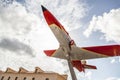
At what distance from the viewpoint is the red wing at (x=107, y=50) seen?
854 cm

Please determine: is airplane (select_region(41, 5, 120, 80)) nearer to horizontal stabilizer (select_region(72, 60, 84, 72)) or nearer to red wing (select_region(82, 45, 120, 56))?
red wing (select_region(82, 45, 120, 56))

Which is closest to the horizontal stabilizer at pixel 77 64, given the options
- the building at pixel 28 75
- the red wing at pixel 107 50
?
the red wing at pixel 107 50

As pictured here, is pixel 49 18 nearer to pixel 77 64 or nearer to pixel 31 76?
pixel 77 64

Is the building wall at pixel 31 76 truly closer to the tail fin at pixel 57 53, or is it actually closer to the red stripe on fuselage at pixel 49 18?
the tail fin at pixel 57 53

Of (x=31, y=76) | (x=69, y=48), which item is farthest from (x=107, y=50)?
(x=31, y=76)

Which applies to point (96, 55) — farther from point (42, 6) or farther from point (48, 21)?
point (42, 6)

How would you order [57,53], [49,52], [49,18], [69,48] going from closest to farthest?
[69,48]
[49,18]
[57,53]
[49,52]

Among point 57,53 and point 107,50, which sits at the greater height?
point 57,53

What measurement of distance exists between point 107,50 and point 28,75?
4429 centimetres

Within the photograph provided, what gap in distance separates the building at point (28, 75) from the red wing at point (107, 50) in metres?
38.6

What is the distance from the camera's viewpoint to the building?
4788 cm

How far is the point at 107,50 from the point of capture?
29.4 ft

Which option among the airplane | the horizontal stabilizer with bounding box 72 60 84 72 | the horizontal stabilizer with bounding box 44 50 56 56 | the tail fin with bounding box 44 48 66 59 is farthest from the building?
the airplane

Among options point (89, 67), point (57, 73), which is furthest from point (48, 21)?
A: point (57, 73)
